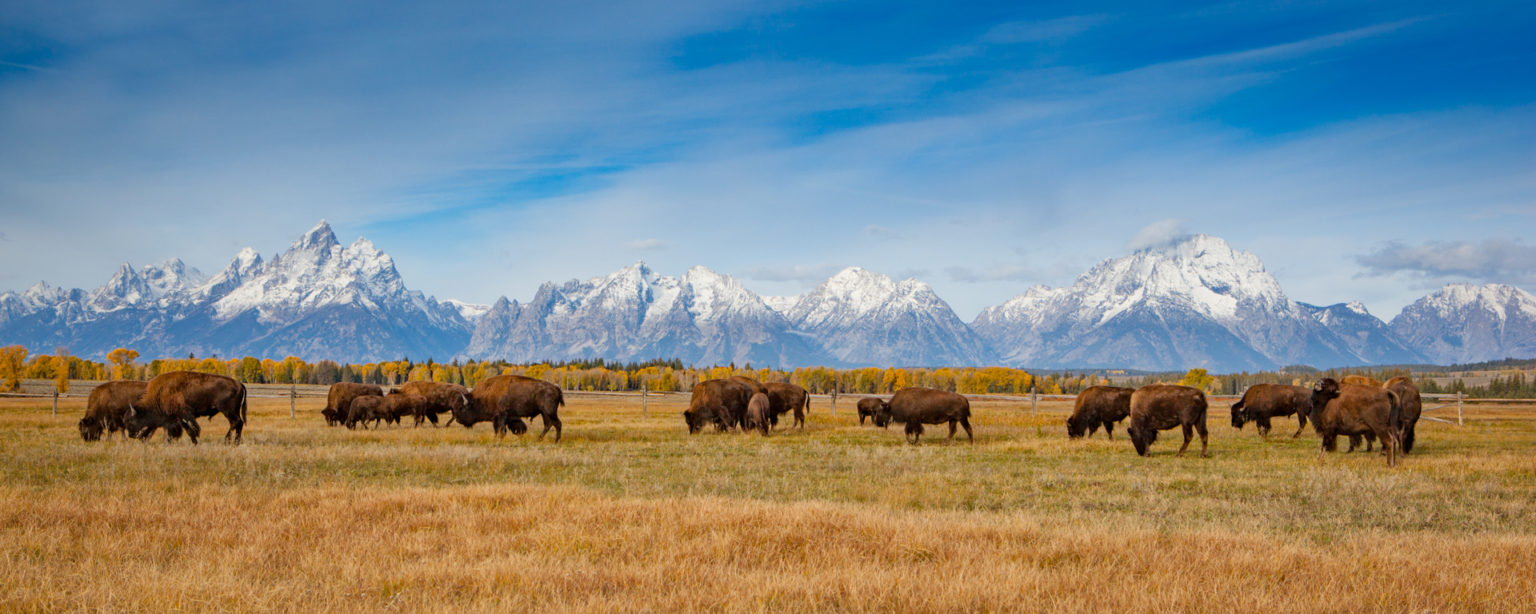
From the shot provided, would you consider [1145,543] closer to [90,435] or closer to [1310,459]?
[1310,459]

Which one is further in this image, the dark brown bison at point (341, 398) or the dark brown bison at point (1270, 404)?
the dark brown bison at point (341, 398)

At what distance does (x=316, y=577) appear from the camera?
7.57 meters

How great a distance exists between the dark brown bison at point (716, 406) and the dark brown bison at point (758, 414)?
56 centimetres

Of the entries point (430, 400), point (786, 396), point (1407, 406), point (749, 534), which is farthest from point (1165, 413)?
point (430, 400)

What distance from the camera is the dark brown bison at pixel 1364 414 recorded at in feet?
62.2

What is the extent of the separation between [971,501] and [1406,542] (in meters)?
5.64

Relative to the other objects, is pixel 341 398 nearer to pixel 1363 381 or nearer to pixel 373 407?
pixel 373 407

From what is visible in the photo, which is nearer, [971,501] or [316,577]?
[316,577]

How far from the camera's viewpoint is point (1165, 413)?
843 inches

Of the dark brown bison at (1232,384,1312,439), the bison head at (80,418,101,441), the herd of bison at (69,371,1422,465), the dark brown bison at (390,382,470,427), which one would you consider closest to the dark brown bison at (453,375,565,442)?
the herd of bison at (69,371,1422,465)

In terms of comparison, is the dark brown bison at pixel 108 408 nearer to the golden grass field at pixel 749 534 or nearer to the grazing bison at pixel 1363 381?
the golden grass field at pixel 749 534

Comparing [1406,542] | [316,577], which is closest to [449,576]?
[316,577]

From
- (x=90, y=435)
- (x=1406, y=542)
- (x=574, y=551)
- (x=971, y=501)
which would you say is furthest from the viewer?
(x=90, y=435)

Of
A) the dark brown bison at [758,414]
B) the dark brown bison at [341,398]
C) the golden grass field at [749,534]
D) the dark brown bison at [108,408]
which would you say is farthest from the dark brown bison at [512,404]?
the dark brown bison at [341,398]
